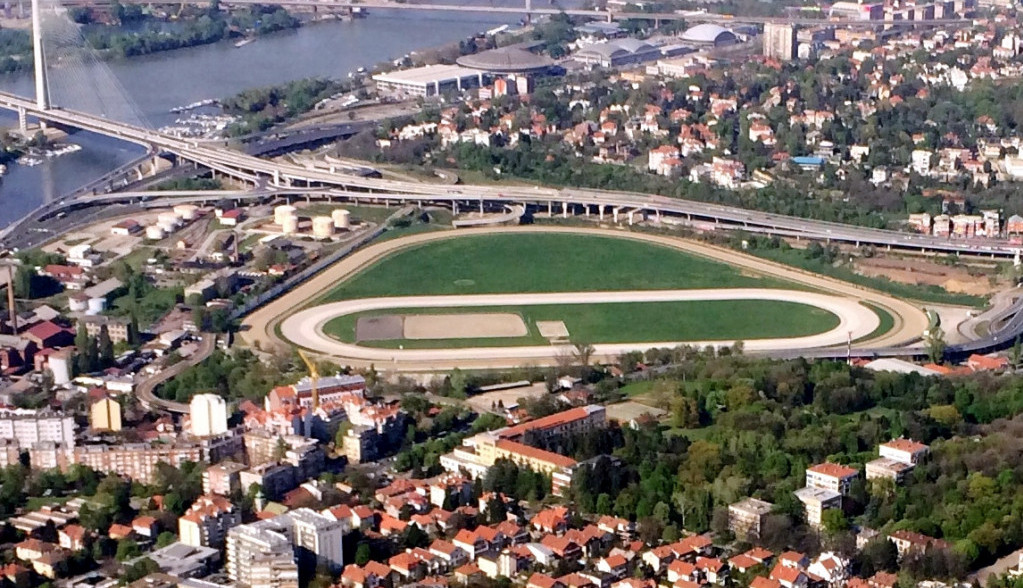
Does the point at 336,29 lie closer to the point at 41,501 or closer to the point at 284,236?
the point at 284,236

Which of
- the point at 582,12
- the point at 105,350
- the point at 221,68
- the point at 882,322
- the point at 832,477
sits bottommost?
the point at 882,322

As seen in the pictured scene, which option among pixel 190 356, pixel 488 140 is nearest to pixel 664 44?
pixel 488 140

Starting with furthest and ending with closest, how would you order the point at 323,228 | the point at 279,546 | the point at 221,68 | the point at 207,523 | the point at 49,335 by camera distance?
the point at 221,68, the point at 323,228, the point at 49,335, the point at 207,523, the point at 279,546

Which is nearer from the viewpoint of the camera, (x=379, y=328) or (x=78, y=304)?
(x=379, y=328)

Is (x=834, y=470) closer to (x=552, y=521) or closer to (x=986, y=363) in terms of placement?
(x=552, y=521)

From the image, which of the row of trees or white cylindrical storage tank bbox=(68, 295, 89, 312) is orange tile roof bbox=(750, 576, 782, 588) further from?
white cylindrical storage tank bbox=(68, 295, 89, 312)

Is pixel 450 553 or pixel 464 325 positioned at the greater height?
pixel 450 553

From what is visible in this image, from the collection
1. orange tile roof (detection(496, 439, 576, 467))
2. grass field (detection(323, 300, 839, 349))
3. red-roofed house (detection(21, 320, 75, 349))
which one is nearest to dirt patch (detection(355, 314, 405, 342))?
grass field (detection(323, 300, 839, 349))

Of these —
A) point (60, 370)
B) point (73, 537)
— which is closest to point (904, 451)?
point (73, 537)
